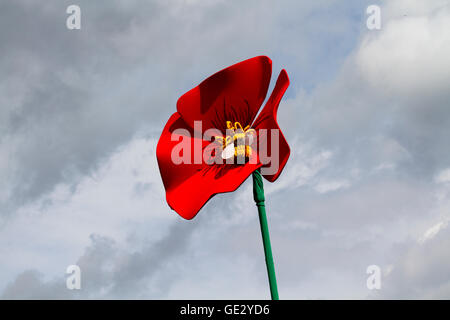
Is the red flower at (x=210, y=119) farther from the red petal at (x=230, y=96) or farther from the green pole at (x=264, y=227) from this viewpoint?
the green pole at (x=264, y=227)

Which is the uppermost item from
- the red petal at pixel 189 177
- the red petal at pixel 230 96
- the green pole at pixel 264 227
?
the red petal at pixel 230 96

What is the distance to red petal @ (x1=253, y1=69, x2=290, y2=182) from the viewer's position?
572cm

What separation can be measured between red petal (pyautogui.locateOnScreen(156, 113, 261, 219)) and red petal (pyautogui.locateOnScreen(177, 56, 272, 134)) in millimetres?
225

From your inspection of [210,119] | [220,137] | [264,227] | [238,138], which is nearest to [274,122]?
[238,138]

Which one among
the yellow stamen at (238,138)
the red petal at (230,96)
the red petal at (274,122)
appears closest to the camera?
the red petal at (274,122)

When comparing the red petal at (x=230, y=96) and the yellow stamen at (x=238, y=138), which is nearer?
the yellow stamen at (x=238, y=138)

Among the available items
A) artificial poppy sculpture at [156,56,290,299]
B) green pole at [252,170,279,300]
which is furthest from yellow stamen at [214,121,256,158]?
green pole at [252,170,279,300]

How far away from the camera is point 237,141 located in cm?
615

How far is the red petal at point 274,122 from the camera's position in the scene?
572 cm

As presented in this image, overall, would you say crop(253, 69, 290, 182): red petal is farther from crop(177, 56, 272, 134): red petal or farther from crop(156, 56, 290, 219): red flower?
crop(177, 56, 272, 134): red petal
